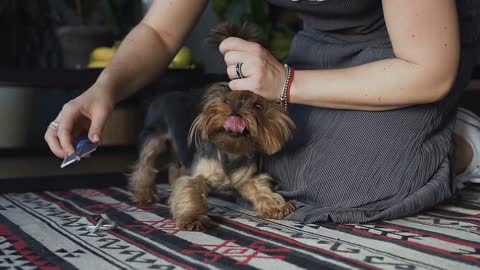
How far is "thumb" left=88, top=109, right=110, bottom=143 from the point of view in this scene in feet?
3.87

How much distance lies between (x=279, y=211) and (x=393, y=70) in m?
0.36

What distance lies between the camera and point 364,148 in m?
1.33

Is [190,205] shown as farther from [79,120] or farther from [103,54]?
[103,54]

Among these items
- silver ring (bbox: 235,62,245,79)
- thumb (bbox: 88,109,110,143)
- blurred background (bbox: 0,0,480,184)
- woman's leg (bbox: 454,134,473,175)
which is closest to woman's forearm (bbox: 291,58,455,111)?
silver ring (bbox: 235,62,245,79)

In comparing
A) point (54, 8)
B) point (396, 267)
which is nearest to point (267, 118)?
point (396, 267)

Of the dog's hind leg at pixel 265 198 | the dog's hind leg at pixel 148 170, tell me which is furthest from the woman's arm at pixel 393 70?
the dog's hind leg at pixel 148 170

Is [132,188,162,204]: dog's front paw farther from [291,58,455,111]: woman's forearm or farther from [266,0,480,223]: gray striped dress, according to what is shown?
[291,58,455,111]: woman's forearm

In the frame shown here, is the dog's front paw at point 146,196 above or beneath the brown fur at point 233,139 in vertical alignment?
beneath

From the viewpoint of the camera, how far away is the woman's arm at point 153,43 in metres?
1.42

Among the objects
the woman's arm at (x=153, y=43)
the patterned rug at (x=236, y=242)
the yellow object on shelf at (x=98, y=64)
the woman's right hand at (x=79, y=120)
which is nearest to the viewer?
the patterned rug at (x=236, y=242)

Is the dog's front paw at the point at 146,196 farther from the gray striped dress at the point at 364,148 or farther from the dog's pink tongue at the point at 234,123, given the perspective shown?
the dog's pink tongue at the point at 234,123

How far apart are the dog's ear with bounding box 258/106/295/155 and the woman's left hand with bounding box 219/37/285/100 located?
0.11ft

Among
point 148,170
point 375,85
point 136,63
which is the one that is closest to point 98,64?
point 148,170

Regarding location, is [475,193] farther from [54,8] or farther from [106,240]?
[54,8]
